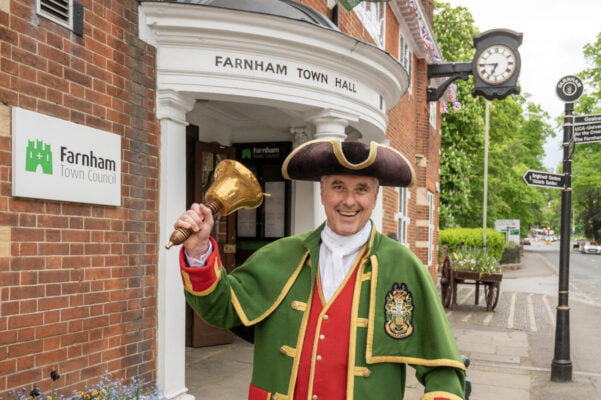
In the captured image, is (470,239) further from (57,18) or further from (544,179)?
(57,18)

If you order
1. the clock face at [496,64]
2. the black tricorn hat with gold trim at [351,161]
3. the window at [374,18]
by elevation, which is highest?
the window at [374,18]

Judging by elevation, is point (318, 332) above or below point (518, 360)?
above

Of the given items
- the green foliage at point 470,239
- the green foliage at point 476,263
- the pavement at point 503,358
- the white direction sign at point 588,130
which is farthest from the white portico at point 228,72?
the green foliage at point 470,239

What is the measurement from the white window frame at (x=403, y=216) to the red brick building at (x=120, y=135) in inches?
243

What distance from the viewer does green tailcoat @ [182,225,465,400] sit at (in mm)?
2043

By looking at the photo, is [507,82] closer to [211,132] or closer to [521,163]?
[211,132]

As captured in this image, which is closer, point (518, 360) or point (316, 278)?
point (316, 278)

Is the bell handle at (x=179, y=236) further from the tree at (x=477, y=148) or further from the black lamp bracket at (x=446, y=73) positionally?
the tree at (x=477, y=148)

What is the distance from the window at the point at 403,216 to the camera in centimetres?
1260

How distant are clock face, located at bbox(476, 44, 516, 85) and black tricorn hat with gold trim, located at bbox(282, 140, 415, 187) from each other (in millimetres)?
9485

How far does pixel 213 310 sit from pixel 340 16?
21.2 ft

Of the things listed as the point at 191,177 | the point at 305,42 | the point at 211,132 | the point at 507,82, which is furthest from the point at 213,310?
the point at 507,82

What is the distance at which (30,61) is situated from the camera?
3.37 meters

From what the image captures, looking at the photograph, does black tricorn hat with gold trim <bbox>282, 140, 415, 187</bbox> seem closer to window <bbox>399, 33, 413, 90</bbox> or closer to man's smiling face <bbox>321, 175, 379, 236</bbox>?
man's smiling face <bbox>321, 175, 379, 236</bbox>
